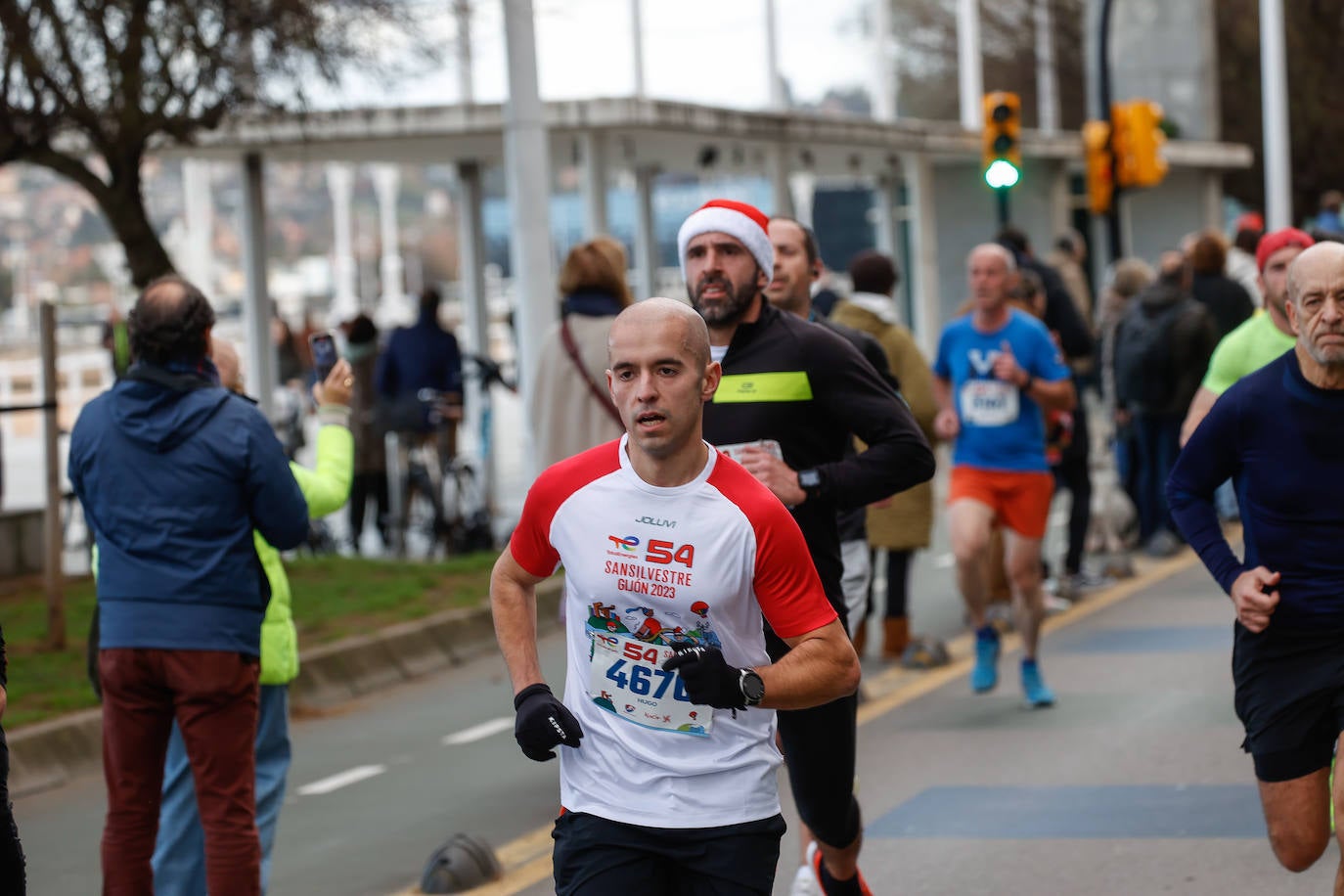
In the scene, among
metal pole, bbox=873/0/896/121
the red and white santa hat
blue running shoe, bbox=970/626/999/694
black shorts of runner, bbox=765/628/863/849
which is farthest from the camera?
metal pole, bbox=873/0/896/121

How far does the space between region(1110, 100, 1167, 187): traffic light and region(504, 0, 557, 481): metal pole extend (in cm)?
806

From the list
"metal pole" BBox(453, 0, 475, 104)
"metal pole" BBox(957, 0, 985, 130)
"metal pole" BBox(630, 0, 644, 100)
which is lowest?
"metal pole" BBox(453, 0, 475, 104)

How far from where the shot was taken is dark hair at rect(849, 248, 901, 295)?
10.7 meters

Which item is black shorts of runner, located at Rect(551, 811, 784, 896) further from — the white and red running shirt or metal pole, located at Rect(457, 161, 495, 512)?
metal pole, located at Rect(457, 161, 495, 512)

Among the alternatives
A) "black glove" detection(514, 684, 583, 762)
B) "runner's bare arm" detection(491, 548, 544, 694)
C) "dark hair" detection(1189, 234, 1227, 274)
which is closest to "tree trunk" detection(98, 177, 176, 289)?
"dark hair" detection(1189, 234, 1227, 274)

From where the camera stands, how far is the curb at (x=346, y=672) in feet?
29.2

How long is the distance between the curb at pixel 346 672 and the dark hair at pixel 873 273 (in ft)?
7.86

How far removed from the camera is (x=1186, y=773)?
801cm

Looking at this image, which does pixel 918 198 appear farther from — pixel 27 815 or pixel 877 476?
pixel 877 476

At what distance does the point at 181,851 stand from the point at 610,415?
9.14ft

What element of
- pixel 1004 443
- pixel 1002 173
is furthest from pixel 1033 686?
pixel 1002 173

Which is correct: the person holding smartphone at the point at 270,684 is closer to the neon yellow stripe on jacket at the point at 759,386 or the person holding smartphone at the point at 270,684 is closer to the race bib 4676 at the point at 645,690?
the neon yellow stripe on jacket at the point at 759,386

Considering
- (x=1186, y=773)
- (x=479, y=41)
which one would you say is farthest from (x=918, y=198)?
(x=1186, y=773)

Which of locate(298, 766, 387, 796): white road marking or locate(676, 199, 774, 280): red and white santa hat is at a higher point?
locate(676, 199, 774, 280): red and white santa hat
